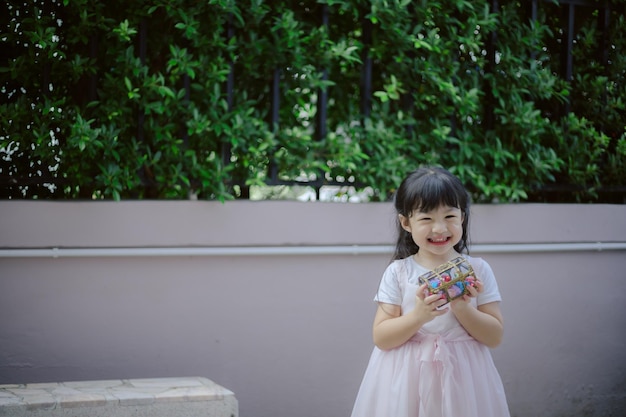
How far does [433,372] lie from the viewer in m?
2.79

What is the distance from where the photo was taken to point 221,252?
389 centimetres

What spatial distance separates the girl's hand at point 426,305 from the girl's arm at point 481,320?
61 mm

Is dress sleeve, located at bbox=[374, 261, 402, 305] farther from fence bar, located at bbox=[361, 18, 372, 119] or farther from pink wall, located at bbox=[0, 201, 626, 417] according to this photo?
fence bar, located at bbox=[361, 18, 372, 119]

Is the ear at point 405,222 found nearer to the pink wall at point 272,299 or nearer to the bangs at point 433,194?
the bangs at point 433,194

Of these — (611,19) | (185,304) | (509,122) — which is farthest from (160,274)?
(611,19)

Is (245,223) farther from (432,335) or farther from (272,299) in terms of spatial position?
(432,335)

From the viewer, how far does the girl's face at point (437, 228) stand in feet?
8.91

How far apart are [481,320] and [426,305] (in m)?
0.25

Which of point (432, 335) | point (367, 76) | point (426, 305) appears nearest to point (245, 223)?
point (367, 76)

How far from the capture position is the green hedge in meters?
3.73

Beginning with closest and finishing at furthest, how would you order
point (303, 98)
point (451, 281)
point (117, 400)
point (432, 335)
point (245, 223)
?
point (451, 281)
point (432, 335)
point (117, 400)
point (245, 223)
point (303, 98)

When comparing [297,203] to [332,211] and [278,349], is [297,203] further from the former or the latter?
[278,349]

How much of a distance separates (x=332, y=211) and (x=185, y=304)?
0.88 meters

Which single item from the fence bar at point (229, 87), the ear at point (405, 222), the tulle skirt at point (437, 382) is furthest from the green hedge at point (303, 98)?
the tulle skirt at point (437, 382)
